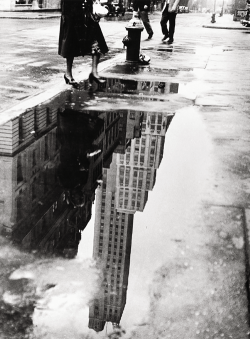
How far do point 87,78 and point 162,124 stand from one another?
3847mm

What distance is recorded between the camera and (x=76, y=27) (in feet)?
28.2

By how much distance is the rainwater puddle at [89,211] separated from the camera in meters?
2.82

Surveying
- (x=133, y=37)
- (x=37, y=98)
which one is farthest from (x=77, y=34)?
(x=133, y=37)

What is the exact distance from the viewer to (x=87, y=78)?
1031cm

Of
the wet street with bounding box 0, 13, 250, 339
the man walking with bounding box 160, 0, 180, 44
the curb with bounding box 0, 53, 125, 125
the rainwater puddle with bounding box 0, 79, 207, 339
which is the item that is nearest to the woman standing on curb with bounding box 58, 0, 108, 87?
the curb with bounding box 0, 53, 125, 125

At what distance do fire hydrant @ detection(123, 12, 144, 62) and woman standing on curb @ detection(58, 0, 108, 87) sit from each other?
3.37m

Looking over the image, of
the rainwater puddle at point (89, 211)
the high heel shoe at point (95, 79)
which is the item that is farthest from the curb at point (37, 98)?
the high heel shoe at point (95, 79)

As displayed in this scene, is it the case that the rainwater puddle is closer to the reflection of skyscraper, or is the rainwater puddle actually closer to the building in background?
the reflection of skyscraper

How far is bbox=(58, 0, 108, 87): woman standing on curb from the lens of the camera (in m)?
8.57

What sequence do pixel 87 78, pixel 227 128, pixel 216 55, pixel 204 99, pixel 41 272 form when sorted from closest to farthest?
pixel 41 272
pixel 227 128
pixel 204 99
pixel 87 78
pixel 216 55

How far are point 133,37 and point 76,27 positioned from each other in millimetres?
4083

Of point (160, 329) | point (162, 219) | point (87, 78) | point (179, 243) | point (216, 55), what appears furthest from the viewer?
point (216, 55)

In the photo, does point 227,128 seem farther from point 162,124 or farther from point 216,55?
point 216,55

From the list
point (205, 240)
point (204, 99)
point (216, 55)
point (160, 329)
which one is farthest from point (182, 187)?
point (216, 55)
